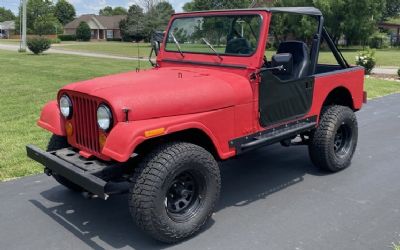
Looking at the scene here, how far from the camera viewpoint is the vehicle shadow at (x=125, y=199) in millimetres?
3660

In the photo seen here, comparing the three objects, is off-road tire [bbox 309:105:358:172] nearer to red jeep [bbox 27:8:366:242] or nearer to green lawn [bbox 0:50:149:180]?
red jeep [bbox 27:8:366:242]

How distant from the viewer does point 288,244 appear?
138 inches

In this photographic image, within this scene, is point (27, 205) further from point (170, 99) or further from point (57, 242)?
point (170, 99)

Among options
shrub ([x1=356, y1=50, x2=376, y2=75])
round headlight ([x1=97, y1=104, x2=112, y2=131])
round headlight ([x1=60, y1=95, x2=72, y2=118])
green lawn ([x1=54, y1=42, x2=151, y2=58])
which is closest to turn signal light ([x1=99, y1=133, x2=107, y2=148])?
round headlight ([x1=97, y1=104, x2=112, y2=131])

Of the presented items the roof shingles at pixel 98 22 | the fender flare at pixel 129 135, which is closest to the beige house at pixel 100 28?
the roof shingles at pixel 98 22

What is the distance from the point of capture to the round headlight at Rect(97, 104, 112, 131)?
337 centimetres

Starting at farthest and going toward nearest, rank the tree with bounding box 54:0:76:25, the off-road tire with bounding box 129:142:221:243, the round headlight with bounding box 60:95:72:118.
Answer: the tree with bounding box 54:0:76:25, the round headlight with bounding box 60:95:72:118, the off-road tire with bounding box 129:142:221:243

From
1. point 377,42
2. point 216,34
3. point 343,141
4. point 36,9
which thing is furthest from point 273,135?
point 36,9

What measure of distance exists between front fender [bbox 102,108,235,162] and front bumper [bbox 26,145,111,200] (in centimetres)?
23

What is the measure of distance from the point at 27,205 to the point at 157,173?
1.75 meters

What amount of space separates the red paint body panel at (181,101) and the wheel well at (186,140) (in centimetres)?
10

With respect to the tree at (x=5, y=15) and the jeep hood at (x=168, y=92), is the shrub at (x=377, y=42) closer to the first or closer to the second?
the jeep hood at (x=168, y=92)

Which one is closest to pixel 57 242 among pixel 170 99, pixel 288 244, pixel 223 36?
pixel 170 99

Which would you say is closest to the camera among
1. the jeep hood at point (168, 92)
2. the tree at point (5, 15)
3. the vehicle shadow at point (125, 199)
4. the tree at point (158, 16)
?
the jeep hood at point (168, 92)
